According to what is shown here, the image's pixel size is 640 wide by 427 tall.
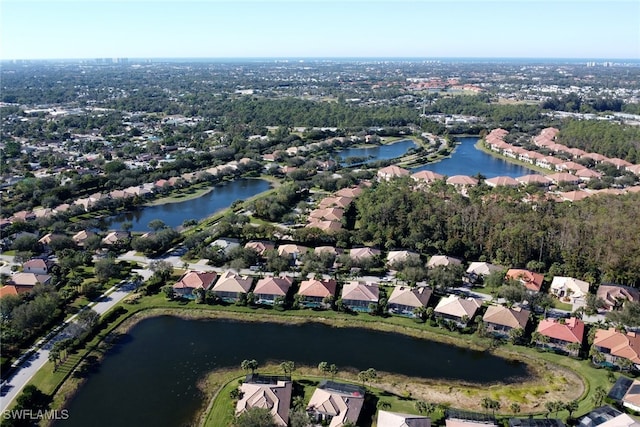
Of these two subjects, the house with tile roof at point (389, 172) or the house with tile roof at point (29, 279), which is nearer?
the house with tile roof at point (29, 279)

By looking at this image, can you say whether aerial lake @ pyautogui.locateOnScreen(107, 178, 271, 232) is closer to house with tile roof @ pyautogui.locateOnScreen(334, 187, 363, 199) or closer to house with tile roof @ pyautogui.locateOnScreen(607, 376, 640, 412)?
house with tile roof @ pyautogui.locateOnScreen(334, 187, 363, 199)

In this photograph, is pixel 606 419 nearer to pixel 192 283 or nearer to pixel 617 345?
pixel 617 345

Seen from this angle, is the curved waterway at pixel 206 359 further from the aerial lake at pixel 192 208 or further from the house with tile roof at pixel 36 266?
the aerial lake at pixel 192 208

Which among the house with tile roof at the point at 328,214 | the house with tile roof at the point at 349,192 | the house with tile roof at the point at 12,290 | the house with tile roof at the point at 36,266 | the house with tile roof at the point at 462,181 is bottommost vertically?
the house with tile roof at the point at 12,290

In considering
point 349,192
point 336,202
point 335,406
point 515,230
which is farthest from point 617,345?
point 349,192

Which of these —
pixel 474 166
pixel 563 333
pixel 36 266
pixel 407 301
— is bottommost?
pixel 563 333

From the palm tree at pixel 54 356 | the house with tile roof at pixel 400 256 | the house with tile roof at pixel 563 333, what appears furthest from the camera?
the house with tile roof at pixel 400 256

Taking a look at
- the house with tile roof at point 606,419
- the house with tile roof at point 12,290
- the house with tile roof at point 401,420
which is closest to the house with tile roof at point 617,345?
the house with tile roof at point 606,419
